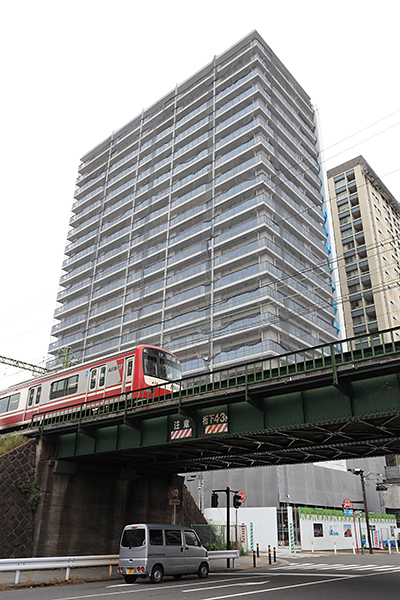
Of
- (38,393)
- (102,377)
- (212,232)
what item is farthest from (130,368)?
(212,232)

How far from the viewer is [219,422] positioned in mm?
18156

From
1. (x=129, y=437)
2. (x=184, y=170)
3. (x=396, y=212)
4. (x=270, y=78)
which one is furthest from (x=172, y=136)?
(x=129, y=437)

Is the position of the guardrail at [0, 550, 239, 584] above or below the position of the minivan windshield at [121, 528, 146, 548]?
below

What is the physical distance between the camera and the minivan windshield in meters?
16.5

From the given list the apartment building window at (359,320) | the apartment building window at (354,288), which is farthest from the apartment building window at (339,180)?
the apartment building window at (359,320)

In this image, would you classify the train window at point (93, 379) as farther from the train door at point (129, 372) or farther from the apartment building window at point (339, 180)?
the apartment building window at point (339, 180)

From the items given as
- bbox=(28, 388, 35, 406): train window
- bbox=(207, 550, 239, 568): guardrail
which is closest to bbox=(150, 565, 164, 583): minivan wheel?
bbox=(207, 550, 239, 568): guardrail

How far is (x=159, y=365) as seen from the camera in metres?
25.3

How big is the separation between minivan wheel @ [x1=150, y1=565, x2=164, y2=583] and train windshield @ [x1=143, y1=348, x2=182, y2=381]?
31.6ft

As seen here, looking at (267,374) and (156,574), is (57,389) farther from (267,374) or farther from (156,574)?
(267,374)

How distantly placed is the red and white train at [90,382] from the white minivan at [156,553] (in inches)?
279

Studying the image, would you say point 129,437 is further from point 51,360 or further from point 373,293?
point 373,293

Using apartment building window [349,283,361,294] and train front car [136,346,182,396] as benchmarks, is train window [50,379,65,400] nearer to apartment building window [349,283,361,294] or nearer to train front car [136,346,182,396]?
A: train front car [136,346,182,396]

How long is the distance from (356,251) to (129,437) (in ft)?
257
